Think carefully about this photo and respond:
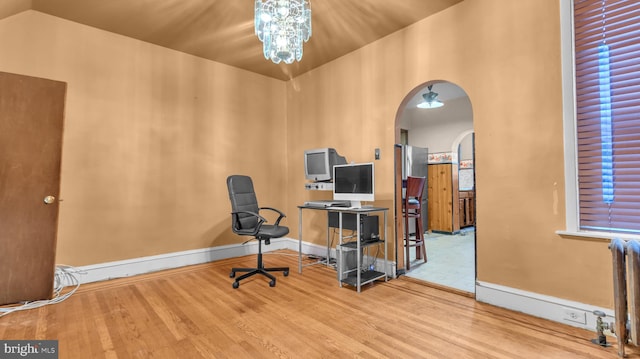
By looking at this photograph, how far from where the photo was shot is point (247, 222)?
349cm

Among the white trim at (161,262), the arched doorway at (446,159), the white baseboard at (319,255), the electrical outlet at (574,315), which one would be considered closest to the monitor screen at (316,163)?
the white baseboard at (319,255)

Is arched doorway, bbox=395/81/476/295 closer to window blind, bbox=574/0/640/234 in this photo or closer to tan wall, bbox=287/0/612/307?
tan wall, bbox=287/0/612/307

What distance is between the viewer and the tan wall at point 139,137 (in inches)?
122

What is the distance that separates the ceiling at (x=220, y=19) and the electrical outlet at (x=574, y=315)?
2775mm

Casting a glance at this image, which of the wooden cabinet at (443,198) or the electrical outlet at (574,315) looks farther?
the wooden cabinet at (443,198)

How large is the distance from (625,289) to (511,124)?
53.8 inches

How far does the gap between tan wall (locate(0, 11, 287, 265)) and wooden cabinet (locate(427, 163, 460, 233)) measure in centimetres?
388

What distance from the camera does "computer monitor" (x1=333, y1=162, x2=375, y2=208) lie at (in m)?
3.18

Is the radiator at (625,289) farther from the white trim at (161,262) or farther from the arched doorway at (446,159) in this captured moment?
the white trim at (161,262)

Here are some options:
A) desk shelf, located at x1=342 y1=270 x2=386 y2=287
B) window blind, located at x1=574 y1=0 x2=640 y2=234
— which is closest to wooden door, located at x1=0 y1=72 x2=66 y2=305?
desk shelf, located at x1=342 y1=270 x2=386 y2=287

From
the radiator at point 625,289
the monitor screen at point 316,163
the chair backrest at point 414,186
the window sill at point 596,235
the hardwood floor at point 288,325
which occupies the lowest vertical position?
the hardwood floor at point 288,325

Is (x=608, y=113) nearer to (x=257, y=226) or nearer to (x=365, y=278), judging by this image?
(x=365, y=278)

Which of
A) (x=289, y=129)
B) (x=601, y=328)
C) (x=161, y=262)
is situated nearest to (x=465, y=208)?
(x=289, y=129)

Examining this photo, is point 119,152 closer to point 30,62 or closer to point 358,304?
point 30,62
